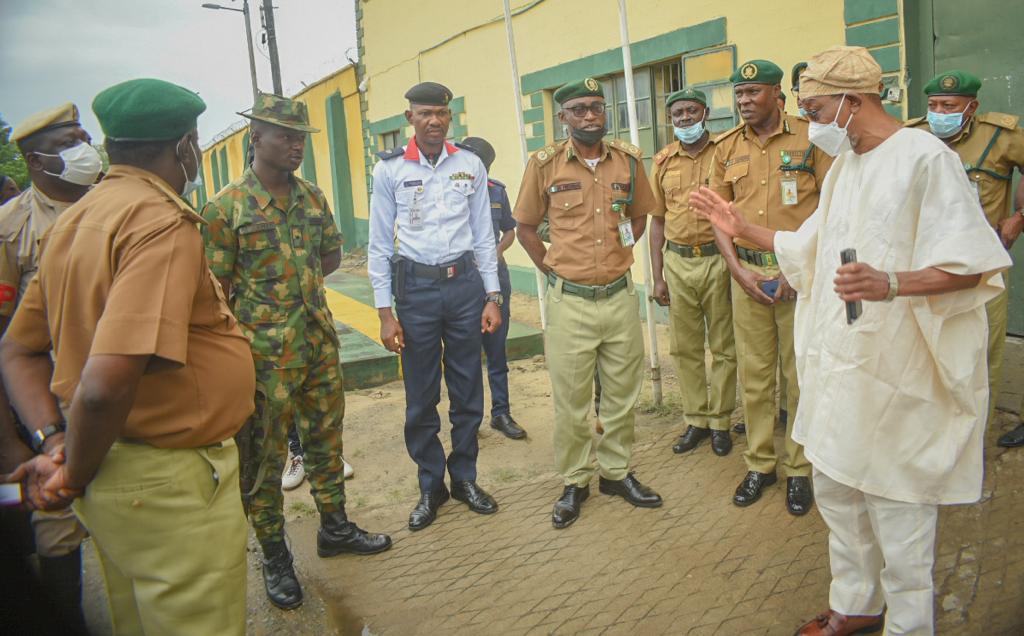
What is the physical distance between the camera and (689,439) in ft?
14.8

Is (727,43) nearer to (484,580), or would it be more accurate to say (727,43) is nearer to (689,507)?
(689,507)

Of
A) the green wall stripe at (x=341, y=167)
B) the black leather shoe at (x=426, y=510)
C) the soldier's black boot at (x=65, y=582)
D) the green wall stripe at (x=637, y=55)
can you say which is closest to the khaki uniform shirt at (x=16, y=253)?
the soldier's black boot at (x=65, y=582)

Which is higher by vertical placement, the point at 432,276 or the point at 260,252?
the point at 260,252

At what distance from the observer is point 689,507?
12.3 ft

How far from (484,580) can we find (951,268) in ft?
7.26

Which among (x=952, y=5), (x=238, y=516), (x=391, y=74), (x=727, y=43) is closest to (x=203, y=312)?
(x=238, y=516)

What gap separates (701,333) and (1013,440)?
174cm

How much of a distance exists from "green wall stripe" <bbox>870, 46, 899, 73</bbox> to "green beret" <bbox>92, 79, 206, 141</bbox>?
4766 millimetres

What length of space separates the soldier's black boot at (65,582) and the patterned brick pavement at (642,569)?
0.84m

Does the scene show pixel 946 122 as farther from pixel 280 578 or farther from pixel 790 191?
pixel 280 578

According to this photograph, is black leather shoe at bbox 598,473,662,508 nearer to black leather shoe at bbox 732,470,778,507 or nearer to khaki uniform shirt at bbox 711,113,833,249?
black leather shoe at bbox 732,470,778,507

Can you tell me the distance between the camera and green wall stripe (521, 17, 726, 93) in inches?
257

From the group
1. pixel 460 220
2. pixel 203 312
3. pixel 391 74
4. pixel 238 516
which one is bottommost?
pixel 238 516

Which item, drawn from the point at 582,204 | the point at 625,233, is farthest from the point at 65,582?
the point at 625,233
